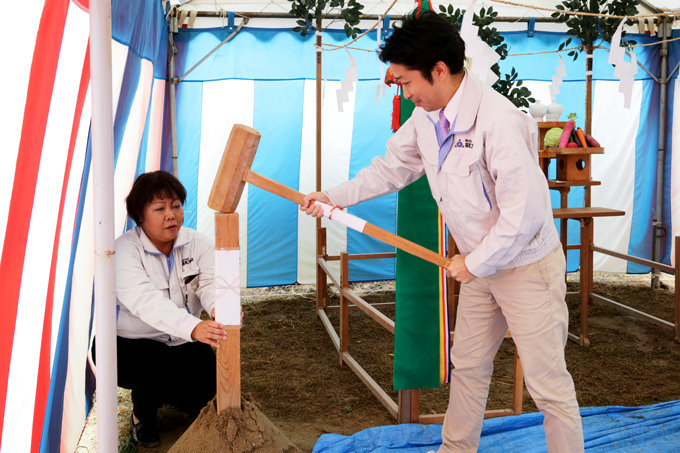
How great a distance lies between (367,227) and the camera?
1880 millimetres

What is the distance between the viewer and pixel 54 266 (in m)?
1.95

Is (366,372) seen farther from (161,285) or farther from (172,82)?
(172,82)

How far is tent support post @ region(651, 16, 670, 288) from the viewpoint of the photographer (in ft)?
17.6

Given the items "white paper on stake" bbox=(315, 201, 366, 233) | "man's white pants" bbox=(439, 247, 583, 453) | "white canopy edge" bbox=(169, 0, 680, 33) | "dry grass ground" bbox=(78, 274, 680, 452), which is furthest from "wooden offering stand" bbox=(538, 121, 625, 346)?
"white paper on stake" bbox=(315, 201, 366, 233)

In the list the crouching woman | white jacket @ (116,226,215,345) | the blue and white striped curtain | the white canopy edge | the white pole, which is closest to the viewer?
the white pole

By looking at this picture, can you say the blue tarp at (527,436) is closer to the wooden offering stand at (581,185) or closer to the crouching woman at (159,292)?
the crouching woman at (159,292)

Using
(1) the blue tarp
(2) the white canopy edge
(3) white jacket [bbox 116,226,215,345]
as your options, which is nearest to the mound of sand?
(3) white jacket [bbox 116,226,215,345]

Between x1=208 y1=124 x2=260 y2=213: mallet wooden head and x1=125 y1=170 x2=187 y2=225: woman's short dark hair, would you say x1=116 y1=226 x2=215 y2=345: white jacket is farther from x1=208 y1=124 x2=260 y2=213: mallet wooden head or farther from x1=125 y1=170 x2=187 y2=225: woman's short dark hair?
x1=208 y1=124 x2=260 y2=213: mallet wooden head

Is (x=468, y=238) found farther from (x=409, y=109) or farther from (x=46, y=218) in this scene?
(x=46, y=218)

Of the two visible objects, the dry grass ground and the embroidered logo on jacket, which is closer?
the embroidered logo on jacket

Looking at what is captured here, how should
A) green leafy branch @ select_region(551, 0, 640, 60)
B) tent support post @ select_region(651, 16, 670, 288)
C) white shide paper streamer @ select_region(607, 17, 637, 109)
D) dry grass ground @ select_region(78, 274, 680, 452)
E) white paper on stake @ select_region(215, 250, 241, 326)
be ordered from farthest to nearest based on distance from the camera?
tent support post @ select_region(651, 16, 670, 288) < green leafy branch @ select_region(551, 0, 640, 60) < white shide paper streamer @ select_region(607, 17, 637, 109) < dry grass ground @ select_region(78, 274, 680, 452) < white paper on stake @ select_region(215, 250, 241, 326)

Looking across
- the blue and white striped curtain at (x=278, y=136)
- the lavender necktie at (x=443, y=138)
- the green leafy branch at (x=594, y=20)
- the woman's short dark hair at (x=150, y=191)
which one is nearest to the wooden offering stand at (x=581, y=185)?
the green leafy branch at (x=594, y=20)

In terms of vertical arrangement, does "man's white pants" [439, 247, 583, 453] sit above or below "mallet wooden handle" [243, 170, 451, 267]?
below

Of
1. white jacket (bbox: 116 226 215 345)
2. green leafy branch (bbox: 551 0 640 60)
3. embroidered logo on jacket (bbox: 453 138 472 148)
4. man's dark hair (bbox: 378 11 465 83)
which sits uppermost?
Answer: green leafy branch (bbox: 551 0 640 60)
